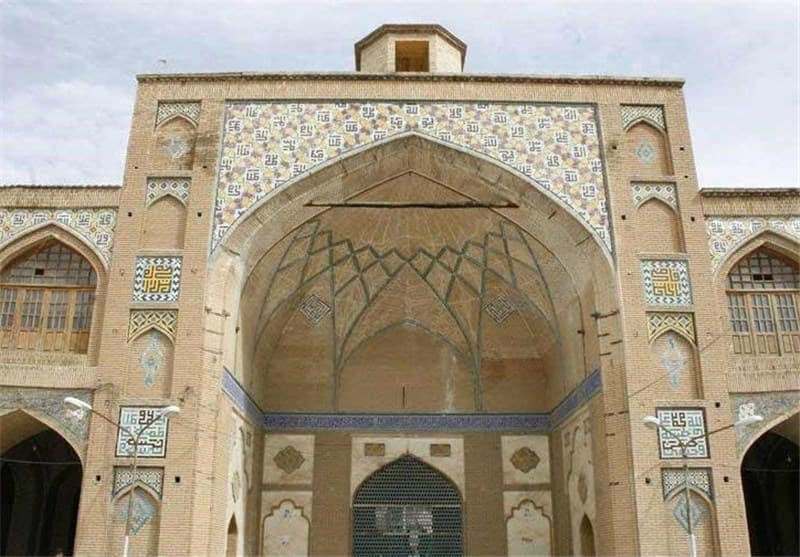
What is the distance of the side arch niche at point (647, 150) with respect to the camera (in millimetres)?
9688

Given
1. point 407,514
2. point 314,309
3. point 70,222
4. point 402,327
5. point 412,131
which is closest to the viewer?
point 70,222

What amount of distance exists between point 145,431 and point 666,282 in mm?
5646

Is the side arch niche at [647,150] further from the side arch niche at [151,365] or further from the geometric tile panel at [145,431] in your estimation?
the geometric tile panel at [145,431]

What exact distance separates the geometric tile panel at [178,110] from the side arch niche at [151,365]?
8.64 feet

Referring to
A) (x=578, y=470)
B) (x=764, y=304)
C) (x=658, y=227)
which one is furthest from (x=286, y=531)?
(x=764, y=304)

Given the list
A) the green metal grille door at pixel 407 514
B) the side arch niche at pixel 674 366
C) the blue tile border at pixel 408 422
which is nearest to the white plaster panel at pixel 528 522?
the green metal grille door at pixel 407 514

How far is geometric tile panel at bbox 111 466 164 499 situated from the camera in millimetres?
8242

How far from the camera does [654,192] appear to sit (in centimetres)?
953

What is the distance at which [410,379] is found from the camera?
38.5ft

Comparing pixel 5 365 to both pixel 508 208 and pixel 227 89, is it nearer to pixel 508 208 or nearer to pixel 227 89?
pixel 227 89

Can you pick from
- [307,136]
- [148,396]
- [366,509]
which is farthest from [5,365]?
[366,509]

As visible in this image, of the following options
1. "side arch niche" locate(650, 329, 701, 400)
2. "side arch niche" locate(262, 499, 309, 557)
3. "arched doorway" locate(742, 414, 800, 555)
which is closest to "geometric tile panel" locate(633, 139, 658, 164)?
"side arch niche" locate(650, 329, 701, 400)

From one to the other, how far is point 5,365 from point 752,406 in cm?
769

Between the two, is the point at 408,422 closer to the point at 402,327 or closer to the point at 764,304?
the point at 402,327
